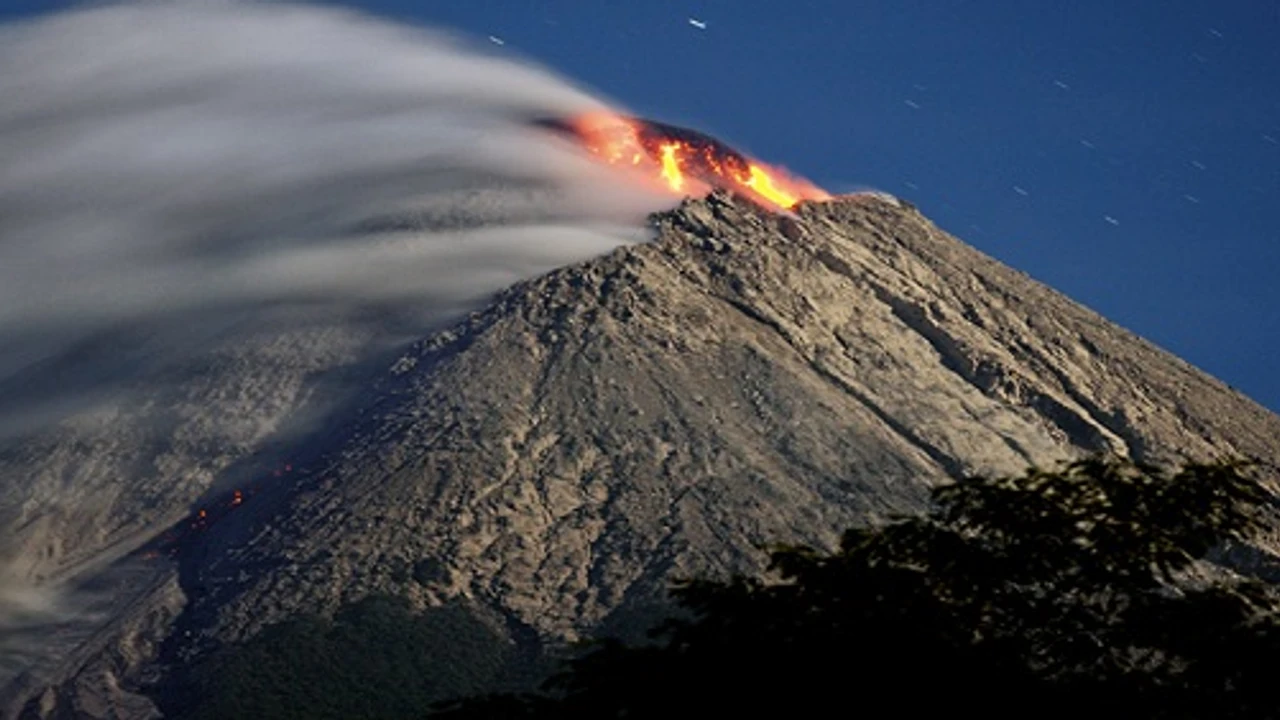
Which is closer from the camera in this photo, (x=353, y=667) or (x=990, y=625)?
(x=990, y=625)

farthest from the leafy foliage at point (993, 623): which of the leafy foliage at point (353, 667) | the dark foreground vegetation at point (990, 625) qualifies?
the leafy foliage at point (353, 667)

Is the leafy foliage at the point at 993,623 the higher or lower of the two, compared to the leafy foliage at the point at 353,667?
higher

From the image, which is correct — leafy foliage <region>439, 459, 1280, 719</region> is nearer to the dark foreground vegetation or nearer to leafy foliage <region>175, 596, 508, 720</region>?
the dark foreground vegetation

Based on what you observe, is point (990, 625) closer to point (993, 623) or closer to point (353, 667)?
point (993, 623)

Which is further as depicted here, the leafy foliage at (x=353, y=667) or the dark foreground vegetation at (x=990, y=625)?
the leafy foliage at (x=353, y=667)

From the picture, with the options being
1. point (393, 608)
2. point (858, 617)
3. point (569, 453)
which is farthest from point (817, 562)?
point (569, 453)

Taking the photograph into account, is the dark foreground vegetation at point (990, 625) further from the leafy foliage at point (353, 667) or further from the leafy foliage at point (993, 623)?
the leafy foliage at point (353, 667)

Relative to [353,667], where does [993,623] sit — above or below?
above

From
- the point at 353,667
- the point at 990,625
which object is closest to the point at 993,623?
the point at 990,625
